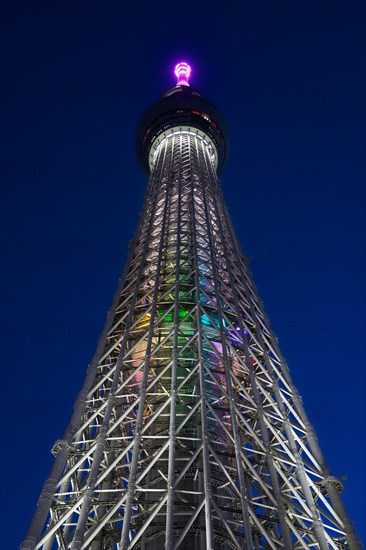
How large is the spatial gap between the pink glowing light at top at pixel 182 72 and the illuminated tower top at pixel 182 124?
1287cm

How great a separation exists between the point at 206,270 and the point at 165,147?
2427 cm

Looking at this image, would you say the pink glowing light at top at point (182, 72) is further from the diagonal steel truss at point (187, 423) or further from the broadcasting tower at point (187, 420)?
the diagonal steel truss at point (187, 423)

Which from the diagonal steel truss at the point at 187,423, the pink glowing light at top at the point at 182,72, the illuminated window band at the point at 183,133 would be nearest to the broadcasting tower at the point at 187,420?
the diagonal steel truss at the point at 187,423

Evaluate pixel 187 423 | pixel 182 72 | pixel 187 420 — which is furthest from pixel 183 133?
pixel 187 420

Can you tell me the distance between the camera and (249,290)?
33.7 meters

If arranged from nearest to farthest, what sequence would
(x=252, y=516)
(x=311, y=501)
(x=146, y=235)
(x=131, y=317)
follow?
(x=252, y=516)
(x=311, y=501)
(x=131, y=317)
(x=146, y=235)

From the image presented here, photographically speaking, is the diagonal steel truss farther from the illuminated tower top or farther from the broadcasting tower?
the illuminated tower top

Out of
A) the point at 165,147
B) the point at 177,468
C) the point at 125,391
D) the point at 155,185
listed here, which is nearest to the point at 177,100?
the point at 165,147

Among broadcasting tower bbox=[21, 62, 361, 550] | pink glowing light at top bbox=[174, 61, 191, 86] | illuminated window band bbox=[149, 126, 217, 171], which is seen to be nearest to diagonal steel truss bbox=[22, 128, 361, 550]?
broadcasting tower bbox=[21, 62, 361, 550]

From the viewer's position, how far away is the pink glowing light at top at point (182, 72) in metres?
70.8

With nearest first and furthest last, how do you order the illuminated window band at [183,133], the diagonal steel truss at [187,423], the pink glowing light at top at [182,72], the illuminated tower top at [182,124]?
the diagonal steel truss at [187,423] → the illuminated window band at [183,133] → the illuminated tower top at [182,124] → the pink glowing light at top at [182,72]

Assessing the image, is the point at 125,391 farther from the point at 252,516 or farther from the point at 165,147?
the point at 165,147

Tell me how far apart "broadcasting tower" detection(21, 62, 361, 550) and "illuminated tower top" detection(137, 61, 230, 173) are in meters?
8.17

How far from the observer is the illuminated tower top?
5519 centimetres
